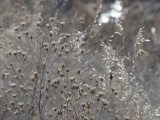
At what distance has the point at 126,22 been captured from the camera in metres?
9.60

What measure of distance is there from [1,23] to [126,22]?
3.11 meters

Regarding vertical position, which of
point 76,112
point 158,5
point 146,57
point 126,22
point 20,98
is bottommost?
point 76,112

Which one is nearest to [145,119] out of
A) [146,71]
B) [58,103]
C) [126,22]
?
[58,103]

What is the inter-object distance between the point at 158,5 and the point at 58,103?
7188 mm

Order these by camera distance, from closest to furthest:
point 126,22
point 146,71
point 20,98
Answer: point 20,98, point 146,71, point 126,22

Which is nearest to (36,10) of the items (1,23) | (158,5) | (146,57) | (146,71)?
(1,23)

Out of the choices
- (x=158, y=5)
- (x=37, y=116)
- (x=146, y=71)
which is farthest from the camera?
(x=158, y=5)

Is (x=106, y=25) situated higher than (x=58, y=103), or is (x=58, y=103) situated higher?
(x=106, y=25)

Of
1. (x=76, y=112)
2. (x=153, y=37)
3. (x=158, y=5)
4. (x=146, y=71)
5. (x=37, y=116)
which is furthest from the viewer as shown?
(x=158, y=5)

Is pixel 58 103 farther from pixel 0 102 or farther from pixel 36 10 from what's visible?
pixel 36 10

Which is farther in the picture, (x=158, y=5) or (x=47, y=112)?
(x=158, y=5)

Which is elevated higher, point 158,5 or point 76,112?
point 158,5

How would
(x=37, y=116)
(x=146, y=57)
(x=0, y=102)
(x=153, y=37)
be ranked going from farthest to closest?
(x=153, y=37) < (x=146, y=57) < (x=0, y=102) < (x=37, y=116)

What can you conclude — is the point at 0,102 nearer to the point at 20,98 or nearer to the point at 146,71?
the point at 20,98
